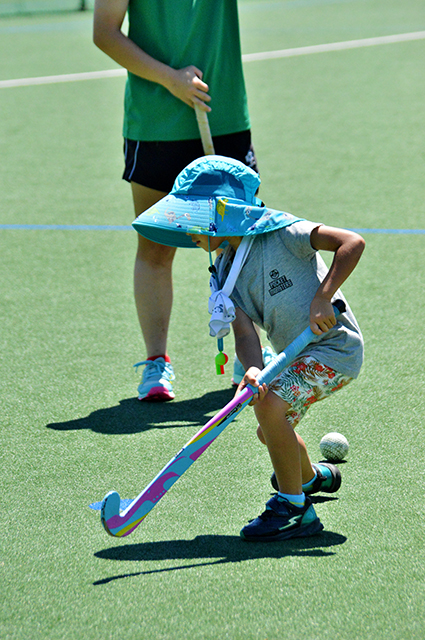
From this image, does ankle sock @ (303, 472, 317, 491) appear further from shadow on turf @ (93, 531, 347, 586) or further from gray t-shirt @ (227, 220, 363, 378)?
gray t-shirt @ (227, 220, 363, 378)

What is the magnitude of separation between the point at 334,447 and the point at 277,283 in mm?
635

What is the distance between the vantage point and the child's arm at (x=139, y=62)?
319 centimetres

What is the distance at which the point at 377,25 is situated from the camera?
42.3 ft

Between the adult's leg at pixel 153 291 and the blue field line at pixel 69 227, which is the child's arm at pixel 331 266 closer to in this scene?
the adult's leg at pixel 153 291

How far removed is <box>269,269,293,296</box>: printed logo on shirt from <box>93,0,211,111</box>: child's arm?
3.08 ft

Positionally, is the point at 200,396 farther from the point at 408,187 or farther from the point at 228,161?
the point at 408,187

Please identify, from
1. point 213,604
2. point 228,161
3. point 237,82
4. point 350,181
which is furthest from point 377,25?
point 213,604

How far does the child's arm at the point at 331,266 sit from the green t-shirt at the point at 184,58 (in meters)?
1.06

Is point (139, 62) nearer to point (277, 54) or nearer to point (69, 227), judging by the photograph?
point (69, 227)

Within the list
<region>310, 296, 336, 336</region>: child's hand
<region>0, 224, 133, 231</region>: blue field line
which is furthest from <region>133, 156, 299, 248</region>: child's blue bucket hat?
<region>0, 224, 133, 231</region>: blue field line

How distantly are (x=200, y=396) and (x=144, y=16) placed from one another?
1.49 m

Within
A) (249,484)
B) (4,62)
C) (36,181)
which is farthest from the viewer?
(4,62)

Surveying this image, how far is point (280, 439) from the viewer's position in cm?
245

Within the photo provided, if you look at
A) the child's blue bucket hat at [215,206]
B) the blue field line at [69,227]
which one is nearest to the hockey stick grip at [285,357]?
the child's blue bucket hat at [215,206]
